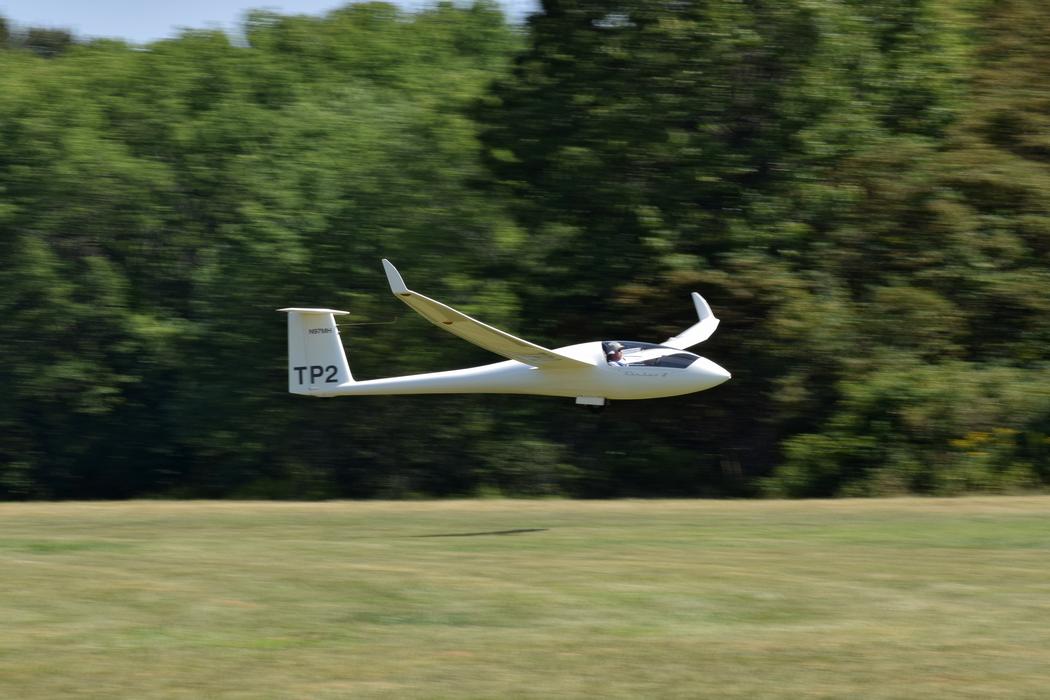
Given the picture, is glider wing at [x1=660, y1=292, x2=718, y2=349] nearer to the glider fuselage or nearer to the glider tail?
the glider fuselage

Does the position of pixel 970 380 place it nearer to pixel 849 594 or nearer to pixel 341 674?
pixel 849 594

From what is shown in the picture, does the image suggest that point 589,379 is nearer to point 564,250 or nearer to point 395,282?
point 395,282

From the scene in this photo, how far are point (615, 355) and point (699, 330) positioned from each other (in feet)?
9.84

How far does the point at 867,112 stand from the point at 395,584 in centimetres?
1750

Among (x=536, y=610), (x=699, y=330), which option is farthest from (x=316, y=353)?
(x=536, y=610)

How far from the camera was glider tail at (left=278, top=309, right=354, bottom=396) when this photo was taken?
2106cm

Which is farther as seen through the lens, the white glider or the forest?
the forest

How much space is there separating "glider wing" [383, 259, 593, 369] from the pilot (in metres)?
0.32

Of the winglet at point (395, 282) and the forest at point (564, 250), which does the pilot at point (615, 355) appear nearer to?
the winglet at point (395, 282)

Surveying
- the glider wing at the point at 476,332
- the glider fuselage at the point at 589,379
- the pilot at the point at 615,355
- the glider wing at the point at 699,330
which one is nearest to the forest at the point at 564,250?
the glider wing at the point at 699,330

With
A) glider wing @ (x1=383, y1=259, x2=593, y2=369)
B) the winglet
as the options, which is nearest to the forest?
glider wing @ (x1=383, y1=259, x2=593, y2=369)

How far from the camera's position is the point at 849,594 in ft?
34.7

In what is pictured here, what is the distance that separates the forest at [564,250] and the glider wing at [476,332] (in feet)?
18.5

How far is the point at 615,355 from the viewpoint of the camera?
62.8 ft
